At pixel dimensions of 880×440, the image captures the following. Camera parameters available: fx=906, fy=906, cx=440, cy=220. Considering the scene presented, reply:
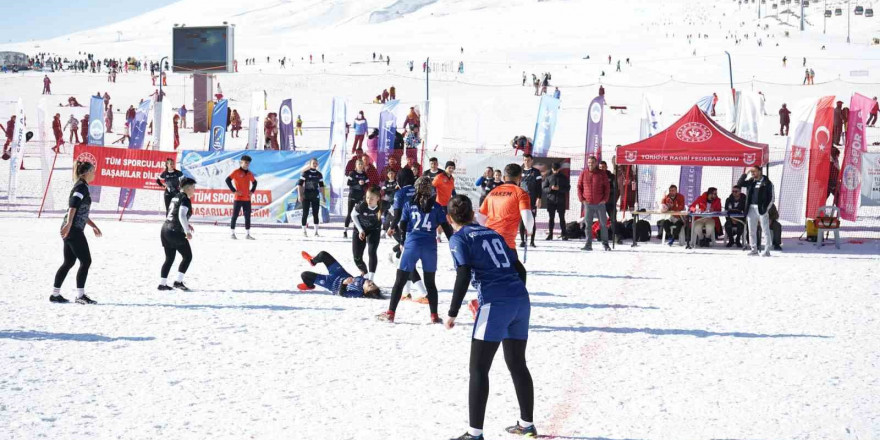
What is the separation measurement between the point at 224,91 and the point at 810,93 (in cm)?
3303

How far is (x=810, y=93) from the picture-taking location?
4656 centimetres

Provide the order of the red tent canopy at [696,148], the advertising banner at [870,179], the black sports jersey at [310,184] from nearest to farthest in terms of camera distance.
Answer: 1. the red tent canopy at [696,148]
2. the advertising banner at [870,179]
3. the black sports jersey at [310,184]

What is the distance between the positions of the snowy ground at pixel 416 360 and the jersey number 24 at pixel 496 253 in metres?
1.06

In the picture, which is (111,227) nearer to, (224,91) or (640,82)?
(224,91)

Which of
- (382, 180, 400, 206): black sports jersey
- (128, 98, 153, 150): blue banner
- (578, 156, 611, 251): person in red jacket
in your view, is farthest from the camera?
(128, 98, 153, 150): blue banner

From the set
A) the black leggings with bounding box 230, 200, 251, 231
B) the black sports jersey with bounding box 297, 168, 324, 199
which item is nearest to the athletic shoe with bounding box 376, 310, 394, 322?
the black leggings with bounding box 230, 200, 251, 231

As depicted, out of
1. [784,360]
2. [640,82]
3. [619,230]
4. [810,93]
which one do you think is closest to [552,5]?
[640,82]

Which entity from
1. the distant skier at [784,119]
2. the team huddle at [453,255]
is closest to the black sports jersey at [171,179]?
the team huddle at [453,255]

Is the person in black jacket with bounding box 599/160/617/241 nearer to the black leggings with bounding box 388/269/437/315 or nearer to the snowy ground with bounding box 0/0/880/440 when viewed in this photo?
the snowy ground with bounding box 0/0/880/440

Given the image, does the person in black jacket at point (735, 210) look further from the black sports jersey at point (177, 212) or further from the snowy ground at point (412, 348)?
the black sports jersey at point (177, 212)

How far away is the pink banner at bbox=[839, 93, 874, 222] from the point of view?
1762cm

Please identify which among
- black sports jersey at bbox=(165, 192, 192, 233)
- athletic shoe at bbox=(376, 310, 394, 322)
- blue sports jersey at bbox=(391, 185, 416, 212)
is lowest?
athletic shoe at bbox=(376, 310, 394, 322)

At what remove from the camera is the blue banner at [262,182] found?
2027 cm

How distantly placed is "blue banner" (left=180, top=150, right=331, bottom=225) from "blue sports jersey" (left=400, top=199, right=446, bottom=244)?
11397 mm
